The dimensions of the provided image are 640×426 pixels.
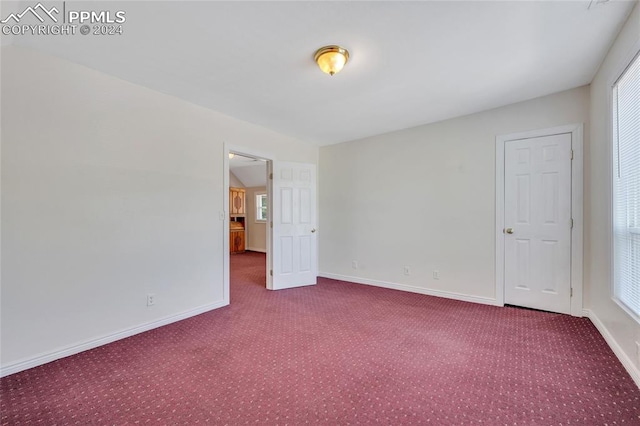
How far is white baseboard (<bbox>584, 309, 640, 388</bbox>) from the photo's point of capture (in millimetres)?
1850

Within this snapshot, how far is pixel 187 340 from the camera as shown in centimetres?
254

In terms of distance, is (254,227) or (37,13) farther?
(254,227)

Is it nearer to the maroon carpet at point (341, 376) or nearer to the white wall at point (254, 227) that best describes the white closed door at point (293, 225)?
the maroon carpet at point (341, 376)

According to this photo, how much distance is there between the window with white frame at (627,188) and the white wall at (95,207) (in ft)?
12.4

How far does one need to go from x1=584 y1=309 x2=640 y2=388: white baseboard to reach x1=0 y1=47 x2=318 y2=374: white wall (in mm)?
3736

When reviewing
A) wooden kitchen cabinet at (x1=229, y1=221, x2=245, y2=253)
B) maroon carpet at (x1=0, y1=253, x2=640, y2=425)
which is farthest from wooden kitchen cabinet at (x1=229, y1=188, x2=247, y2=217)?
maroon carpet at (x1=0, y1=253, x2=640, y2=425)

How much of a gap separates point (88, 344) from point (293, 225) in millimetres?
2753

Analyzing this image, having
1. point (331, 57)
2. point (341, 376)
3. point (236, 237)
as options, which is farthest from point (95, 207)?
point (236, 237)

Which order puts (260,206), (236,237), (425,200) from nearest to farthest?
(425,200)
(236,237)
(260,206)

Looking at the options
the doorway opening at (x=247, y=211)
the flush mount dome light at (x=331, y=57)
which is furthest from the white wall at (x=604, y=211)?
the doorway opening at (x=247, y=211)

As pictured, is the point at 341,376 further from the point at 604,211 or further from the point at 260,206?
the point at 260,206

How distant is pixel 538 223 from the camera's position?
3174 mm

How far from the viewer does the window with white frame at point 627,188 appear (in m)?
1.88

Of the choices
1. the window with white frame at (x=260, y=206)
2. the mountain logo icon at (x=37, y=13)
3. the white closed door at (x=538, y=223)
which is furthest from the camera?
the window with white frame at (x=260, y=206)
